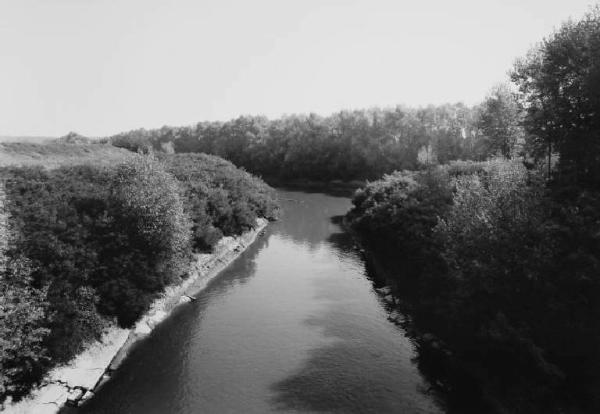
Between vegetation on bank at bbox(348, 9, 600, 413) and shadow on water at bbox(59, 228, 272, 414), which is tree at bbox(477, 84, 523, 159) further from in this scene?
shadow on water at bbox(59, 228, 272, 414)

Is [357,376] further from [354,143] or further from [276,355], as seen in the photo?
[354,143]

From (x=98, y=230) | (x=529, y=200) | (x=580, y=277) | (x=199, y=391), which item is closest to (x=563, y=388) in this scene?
(x=580, y=277)

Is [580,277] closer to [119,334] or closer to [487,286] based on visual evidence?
[487,286]

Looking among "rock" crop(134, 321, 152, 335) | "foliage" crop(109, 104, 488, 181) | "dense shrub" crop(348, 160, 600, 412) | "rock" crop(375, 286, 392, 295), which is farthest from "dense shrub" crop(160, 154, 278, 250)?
"foliage" crop(109, 104, 488, 181)

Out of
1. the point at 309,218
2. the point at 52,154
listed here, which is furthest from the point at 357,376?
the point at 52,154

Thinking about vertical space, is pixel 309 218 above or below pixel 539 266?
below

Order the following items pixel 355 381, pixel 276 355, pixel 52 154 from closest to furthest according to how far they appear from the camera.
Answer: pixel 355 381
pixel 276 355
pixel 52 154
